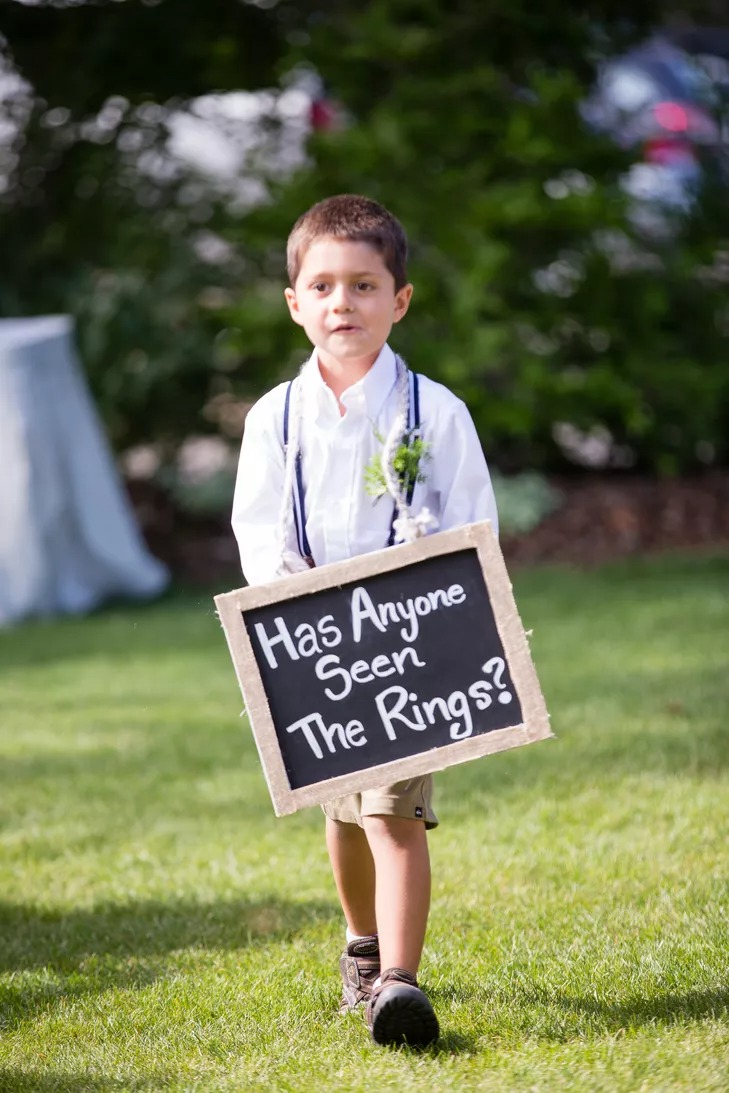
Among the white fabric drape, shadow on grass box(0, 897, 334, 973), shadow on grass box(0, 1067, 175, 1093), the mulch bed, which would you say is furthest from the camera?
the mulch bed

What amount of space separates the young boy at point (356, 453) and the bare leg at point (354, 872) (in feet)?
0.37

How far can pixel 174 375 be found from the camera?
39.1ft

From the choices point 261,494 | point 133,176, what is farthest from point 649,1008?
point 133,176

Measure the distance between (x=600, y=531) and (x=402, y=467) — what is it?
326 inches

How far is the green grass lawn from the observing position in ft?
8.62

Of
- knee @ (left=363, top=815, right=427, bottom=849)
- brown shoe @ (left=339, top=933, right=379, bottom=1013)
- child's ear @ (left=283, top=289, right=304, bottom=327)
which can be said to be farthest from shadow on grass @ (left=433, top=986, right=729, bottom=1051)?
child's ear @ (left=283, top=289, right=304, bottom=327)

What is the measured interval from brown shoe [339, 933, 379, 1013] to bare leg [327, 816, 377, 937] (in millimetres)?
29

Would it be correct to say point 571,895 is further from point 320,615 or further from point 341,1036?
point 320,615

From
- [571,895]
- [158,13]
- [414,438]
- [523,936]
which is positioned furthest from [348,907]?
[158,13]

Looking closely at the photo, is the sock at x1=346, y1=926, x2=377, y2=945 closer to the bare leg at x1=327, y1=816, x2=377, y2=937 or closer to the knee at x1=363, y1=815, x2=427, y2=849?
the bare leg at x1=327, y1=816, x2=377, y2=937

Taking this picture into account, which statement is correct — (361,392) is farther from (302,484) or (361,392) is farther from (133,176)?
(133,176)

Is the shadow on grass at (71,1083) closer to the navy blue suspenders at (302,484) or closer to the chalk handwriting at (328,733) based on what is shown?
the chalk handwriting at (328,733)

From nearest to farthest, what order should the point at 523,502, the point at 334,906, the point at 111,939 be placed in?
1. the point at 111,939
2. the point at 334,906
3. the point at 523,502

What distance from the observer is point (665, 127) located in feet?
39.0
